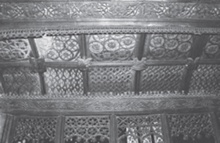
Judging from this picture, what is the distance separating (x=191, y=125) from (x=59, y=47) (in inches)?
125

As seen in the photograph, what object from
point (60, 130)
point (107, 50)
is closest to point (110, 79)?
point (107, 50)

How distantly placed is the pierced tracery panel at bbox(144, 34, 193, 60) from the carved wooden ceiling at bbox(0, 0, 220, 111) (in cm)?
2

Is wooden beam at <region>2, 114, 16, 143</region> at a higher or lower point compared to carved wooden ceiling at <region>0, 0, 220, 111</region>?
lower

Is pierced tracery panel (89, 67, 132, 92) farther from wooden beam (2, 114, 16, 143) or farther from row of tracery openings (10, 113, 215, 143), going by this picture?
wooden beam (2, 114, 16, 143)

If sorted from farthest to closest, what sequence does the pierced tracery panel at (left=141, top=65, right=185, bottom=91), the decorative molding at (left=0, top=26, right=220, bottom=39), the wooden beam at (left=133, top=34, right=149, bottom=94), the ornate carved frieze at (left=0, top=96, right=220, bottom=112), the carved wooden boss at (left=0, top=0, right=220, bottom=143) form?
the ornate carved frieze at (left=0, top=96, right=220, bottom=112)
the pierced tracery panel at (left=141, top=65, right=185, bottom=91)
the wooden beam at (left=133, top=34, right=149, bottom=94)
the carved wooden boss at (left=0, top=0, right=220, bottom=143)
the decorative molding at (left=0, top=26, right=220, bottom=39)

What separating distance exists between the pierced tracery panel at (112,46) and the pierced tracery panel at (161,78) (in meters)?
0.58

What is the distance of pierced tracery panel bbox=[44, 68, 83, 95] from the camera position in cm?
486

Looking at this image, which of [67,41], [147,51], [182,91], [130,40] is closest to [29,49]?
[67,41]

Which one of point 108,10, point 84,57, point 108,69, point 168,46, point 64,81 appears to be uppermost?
point 108,10

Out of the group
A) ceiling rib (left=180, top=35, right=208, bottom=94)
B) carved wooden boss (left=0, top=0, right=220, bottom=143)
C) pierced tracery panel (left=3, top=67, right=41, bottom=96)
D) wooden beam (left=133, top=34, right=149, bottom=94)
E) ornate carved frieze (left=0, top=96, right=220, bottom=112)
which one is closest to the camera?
carved wooden boss (left=0, top=0, right=220, bottom=143)

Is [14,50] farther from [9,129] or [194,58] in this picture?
[194,58]

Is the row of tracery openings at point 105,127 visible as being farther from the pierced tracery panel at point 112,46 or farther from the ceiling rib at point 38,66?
the pierced tracery panel at point 112,46

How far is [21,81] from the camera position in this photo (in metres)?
4.96

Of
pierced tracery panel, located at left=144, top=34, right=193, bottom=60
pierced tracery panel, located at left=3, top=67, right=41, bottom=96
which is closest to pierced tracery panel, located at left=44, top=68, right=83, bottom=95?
pierced tracery panel, located at left=3, top=67, right=41, bottom=96
